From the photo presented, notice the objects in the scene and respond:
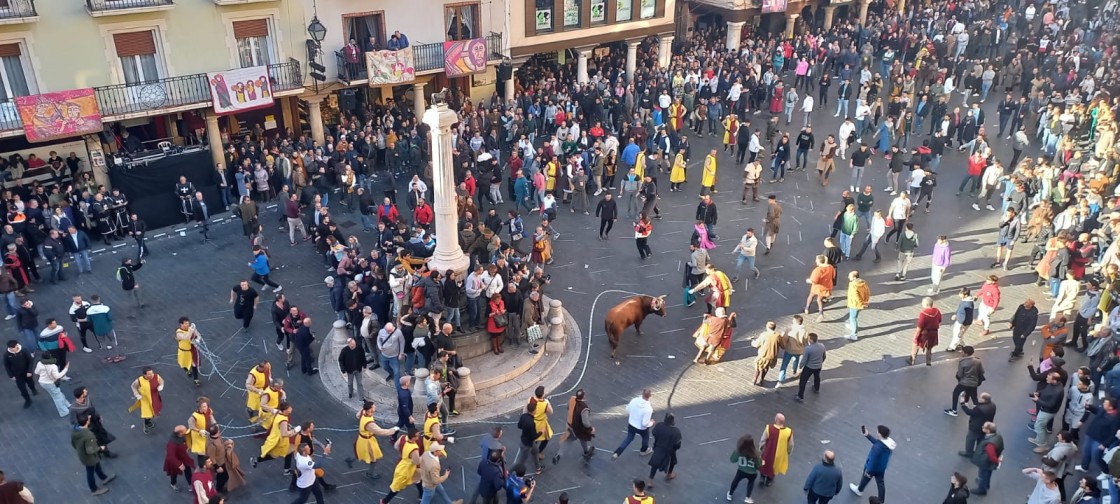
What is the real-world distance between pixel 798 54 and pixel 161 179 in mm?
25023

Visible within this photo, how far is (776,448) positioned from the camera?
13.0m

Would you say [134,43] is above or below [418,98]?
above

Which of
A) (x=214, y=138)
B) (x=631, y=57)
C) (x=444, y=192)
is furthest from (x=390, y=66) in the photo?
(x=444, y=192)

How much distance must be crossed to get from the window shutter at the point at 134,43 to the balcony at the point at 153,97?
92 centimetres

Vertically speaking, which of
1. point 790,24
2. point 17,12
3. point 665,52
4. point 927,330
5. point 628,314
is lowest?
point 628,314

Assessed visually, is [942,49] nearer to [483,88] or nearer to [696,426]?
[483,88]

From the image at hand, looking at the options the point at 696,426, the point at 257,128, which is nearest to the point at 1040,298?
the point at 696,426

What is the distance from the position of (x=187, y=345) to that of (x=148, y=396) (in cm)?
155

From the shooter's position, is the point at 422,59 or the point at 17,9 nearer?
the point at 17,9

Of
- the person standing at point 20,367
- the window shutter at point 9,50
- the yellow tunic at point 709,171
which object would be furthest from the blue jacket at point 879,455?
the window shutter at point 9,50

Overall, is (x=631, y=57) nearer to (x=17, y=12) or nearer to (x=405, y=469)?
(x=17, y=12)

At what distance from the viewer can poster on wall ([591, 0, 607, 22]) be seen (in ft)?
108

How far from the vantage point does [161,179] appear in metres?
23.6

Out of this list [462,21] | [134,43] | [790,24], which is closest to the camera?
[134,43]
